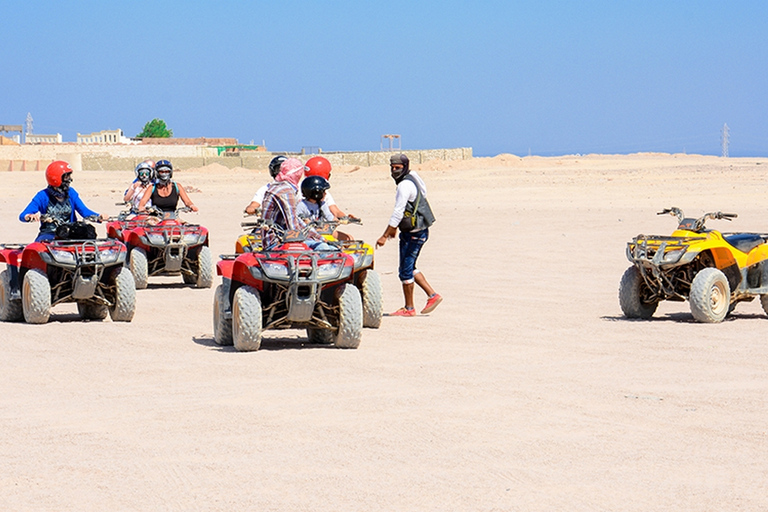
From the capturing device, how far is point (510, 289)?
51.9 feet

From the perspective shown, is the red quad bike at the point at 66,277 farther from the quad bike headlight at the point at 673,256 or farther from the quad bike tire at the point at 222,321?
the quad bike headlight at the point at 673,256

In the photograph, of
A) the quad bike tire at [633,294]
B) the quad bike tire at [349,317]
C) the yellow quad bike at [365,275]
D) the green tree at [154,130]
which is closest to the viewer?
the quad bike tire at [349,317]

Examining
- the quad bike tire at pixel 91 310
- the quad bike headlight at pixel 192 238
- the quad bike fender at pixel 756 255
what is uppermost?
the quad bike fender at pixel 756 255

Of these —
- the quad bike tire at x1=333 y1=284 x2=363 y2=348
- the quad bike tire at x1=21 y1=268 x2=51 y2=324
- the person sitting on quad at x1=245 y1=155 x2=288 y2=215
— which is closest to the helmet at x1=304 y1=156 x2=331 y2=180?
the person sitting on quad at x1=245 y1=155 x2=288 y2=215

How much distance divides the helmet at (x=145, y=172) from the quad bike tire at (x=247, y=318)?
24.9 ft

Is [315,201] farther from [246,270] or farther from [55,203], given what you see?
[55,203]

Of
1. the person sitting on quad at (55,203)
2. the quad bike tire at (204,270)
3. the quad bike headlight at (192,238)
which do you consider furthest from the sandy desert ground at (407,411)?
the person sitting on quad at (55,203)

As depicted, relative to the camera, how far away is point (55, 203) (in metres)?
12.7

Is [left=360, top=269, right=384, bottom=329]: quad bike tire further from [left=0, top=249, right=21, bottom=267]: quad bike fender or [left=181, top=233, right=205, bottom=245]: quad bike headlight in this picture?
[left=181, top=233, right=205, bottom=245]: quad bike headlight

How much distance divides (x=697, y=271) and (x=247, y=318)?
484 cm

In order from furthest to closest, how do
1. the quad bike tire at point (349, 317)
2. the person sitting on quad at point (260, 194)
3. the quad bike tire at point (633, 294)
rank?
the quad bike tire at point (633, 294), the person sitting on quad at point (260, 194), the quad bike tire at point (349, 317)

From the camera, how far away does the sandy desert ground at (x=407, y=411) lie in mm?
6004

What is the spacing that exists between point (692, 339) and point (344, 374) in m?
3.58

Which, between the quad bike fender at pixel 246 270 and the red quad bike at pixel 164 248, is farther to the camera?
the red quad bike at pixel 164 248
